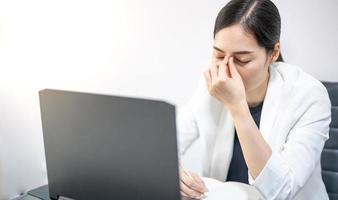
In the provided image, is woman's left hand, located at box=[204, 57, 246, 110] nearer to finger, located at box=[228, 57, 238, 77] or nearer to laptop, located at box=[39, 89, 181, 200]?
finger, located at box=[228, 57, 238, 77]

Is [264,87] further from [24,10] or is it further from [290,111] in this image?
[24,10]

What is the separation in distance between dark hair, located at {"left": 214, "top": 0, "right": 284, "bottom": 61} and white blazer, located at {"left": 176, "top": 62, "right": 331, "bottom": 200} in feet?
0.52

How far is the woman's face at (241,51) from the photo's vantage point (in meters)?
1.07

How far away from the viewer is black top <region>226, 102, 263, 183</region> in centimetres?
126

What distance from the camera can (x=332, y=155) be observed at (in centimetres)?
126

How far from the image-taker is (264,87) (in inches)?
48.7

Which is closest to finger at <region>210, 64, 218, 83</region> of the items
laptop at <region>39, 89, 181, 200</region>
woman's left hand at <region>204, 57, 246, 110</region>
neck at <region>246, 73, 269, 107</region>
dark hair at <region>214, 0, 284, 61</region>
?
woman's left hand at <region>204, 57, 246, 110</region>

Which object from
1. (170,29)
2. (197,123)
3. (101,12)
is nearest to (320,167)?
(197,123)

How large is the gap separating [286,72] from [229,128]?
0.25m

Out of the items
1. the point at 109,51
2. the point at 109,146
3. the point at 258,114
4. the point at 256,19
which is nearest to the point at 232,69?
the point at 256,19

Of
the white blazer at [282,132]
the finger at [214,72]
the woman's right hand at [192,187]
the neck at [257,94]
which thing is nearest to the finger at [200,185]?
the woman's right hand at [192,187]

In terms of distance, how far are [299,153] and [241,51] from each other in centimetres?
31

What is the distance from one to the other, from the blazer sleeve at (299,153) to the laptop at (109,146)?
37 centimetres

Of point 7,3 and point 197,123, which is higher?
point 7,3
